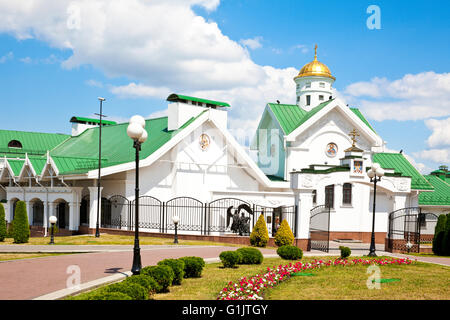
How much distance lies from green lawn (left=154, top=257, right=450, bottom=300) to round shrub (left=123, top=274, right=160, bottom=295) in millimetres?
229

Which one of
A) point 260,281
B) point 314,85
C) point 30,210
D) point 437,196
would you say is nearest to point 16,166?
point 30,210

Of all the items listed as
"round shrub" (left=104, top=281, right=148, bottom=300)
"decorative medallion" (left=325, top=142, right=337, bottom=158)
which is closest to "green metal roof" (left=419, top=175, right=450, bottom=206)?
"decorative medallion" (left=325, top=142, right=337, bottom=158)

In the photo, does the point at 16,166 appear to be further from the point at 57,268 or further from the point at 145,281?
Result: the point at 145,281

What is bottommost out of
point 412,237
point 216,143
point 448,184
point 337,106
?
point 412,237

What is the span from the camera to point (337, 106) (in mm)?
34062

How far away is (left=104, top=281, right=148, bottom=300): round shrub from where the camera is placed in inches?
344

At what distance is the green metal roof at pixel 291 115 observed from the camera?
34.4 meters

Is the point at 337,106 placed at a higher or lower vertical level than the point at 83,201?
higher

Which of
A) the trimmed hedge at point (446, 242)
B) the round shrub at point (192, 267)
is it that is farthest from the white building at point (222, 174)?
the round shrub at point (192, 267)
